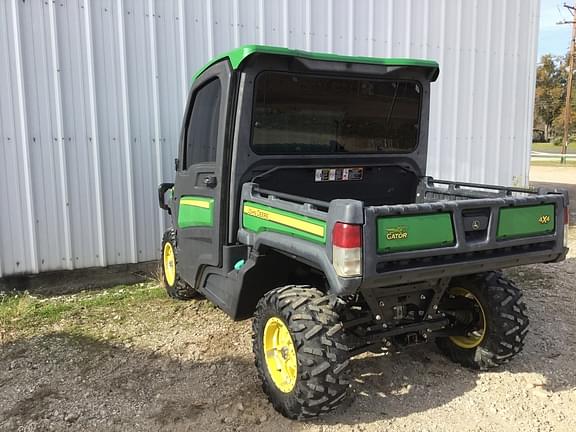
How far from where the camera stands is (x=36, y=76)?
5.62 m

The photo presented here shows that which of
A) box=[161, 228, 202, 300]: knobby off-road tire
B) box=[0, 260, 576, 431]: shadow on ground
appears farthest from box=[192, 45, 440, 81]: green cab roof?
box=[0, 260, 576, 431]: shadow on ground

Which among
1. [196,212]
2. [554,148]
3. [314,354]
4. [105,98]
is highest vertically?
[105,98]

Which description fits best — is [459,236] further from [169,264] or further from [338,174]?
[169,264]

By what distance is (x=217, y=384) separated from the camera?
378 cm

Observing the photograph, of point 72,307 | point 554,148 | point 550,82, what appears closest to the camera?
point 72,307

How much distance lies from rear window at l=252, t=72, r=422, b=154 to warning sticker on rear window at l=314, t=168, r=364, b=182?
143mm

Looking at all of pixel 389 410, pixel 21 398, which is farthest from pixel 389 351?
pixel 21 398

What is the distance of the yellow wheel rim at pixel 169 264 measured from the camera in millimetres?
5508

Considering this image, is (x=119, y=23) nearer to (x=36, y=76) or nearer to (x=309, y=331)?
(x=36, y=76)

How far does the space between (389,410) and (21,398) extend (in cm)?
245

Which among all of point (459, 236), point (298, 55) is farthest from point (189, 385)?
point (298, 55)

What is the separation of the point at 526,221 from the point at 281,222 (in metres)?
1.51

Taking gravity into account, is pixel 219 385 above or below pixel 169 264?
below

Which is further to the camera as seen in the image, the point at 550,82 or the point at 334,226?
the point at 550,82
